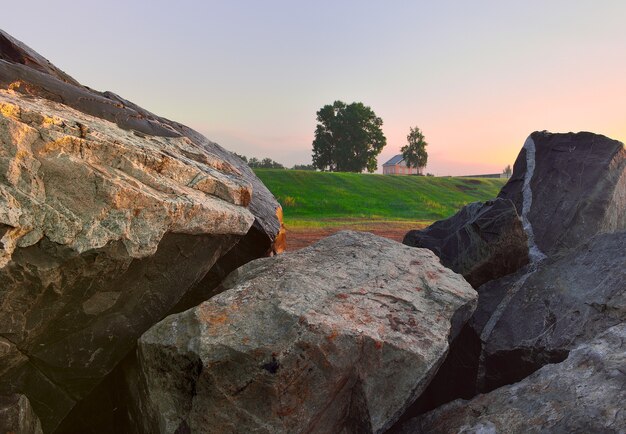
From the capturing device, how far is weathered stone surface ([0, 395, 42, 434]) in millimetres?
3469

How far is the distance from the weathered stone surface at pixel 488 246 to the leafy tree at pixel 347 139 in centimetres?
6196

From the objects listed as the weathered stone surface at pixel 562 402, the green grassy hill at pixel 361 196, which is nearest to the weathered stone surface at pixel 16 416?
the weathered stone surface at pixel 562 402

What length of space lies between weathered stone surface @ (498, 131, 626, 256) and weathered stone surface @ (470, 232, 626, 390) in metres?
1.28

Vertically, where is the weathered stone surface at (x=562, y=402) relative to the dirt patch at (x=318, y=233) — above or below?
above

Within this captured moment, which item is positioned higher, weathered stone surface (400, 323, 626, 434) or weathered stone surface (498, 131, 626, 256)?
weathered stone surface (498, 131, 626, 256)

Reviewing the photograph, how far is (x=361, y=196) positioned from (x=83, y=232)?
32601 millimetres

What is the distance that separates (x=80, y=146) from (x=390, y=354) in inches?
109

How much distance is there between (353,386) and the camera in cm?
375

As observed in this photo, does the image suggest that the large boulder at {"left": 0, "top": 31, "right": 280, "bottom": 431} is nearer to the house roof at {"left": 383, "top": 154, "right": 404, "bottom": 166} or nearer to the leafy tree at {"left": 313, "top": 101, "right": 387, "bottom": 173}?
the leafy tree at {"left": 313, "top": 101, "right": 387, "bottom": 173}

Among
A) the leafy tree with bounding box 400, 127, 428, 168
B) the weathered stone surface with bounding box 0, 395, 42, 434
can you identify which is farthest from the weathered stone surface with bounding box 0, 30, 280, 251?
the leafy tree with bounding box 400, 127, 428, 168

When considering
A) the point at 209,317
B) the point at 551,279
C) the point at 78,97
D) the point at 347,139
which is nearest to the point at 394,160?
the point at 347,139

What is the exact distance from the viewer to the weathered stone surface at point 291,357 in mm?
3459

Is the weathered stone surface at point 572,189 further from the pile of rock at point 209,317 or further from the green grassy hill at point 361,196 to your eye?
the green grassy hill at point 361,196

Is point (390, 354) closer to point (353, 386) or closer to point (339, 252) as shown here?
point (353, 386)
